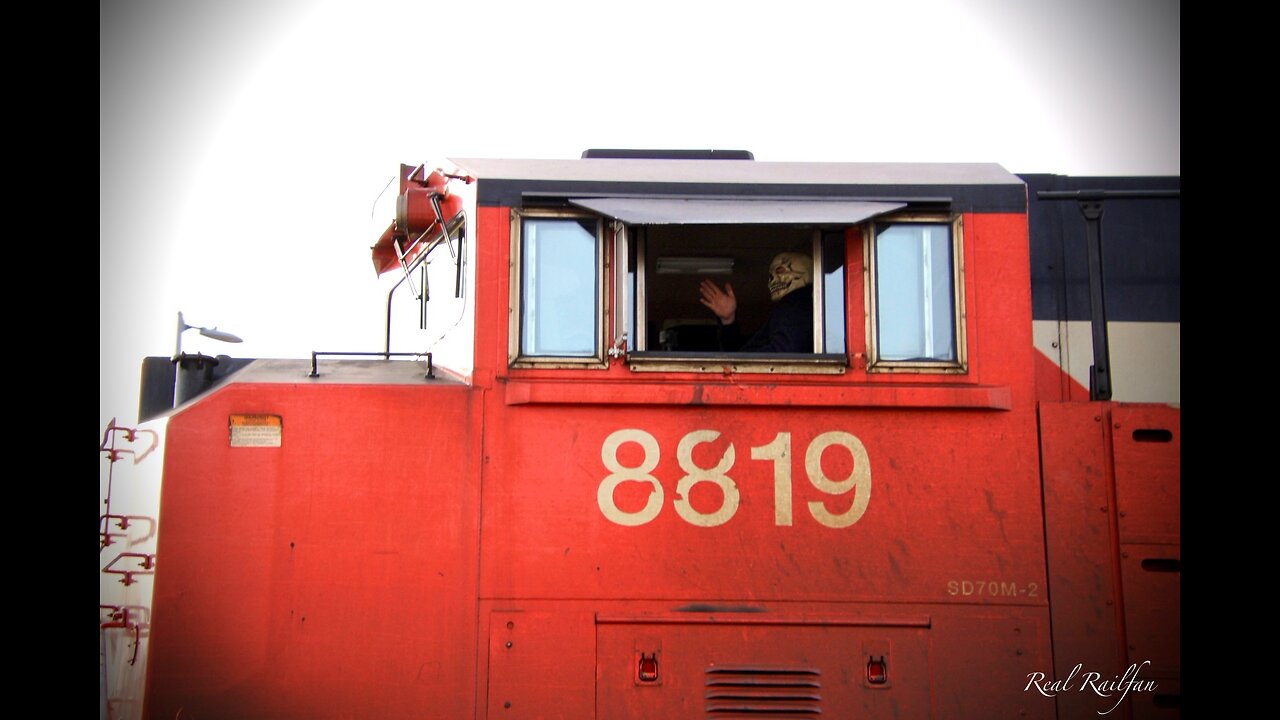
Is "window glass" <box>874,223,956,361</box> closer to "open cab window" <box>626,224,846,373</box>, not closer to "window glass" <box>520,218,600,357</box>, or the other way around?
"open cab window" <box>626,224,846,373</box>

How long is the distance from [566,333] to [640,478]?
76 centimetres

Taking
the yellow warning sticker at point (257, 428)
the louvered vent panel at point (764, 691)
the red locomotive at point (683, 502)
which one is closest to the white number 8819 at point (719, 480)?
the red locomotive at point (683, 502)

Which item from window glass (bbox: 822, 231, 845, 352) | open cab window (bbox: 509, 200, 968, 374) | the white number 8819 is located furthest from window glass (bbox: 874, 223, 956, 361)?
the white number 8819

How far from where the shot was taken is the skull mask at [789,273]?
5062 millimetres

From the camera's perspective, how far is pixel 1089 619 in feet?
15.2

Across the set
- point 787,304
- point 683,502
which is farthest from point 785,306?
point 683,502

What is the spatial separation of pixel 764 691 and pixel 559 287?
6.74 feet

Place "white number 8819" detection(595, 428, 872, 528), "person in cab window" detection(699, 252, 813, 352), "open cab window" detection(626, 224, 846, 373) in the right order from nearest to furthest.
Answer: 1. "white number 8819" detection(595, 428, 872, 528)
2. "open cab window" detection(626, 224, 846, 373)
3. "person in cab window" detection(699, 252, 813, 352)

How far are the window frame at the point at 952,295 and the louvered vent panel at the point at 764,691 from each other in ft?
4.72

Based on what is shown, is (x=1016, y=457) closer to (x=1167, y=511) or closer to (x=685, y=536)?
(x=1167, y=511)

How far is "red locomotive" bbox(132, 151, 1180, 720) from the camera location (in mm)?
4469

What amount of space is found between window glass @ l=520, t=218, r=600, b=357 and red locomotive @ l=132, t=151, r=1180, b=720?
0.01m

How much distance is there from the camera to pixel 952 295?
4.82 metres

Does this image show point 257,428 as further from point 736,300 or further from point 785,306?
point 736,300
